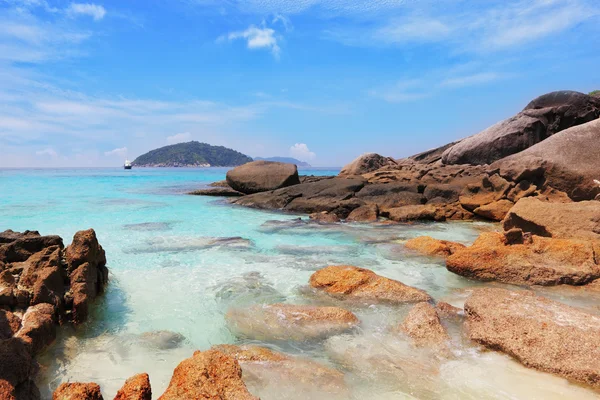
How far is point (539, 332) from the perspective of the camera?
367cm

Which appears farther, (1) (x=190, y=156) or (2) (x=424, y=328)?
(1) (x=190, y=156)

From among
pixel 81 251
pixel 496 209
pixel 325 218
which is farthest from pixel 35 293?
pixel 496 209

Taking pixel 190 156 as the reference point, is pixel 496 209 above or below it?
below

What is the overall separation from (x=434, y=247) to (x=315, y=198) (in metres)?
8.22

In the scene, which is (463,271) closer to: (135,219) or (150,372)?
(150,372)

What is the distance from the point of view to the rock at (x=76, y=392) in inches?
86.9

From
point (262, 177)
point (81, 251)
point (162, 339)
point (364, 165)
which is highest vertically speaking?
point (364, 165)

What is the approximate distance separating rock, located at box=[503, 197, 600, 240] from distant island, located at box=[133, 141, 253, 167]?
15403 cm

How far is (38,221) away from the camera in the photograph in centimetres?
1268

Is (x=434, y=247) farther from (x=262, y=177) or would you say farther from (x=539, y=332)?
(x=262, y=177)

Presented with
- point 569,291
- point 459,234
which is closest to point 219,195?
point 459,234

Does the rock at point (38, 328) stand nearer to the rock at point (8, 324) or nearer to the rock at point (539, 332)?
the rock at point (8, 324)

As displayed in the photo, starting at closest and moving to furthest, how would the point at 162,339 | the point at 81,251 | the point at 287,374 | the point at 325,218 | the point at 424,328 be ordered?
the point at 287,374 → the point at 424,328 → the point at 162,339 → the point at 81,251 → the point at 325,218

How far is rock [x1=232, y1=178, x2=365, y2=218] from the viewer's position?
14.1m
